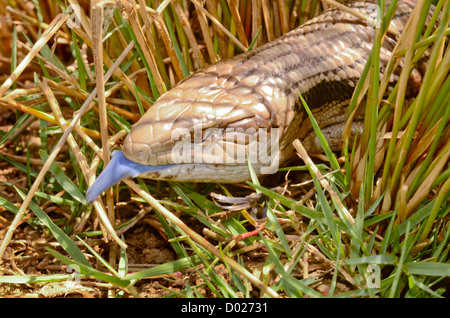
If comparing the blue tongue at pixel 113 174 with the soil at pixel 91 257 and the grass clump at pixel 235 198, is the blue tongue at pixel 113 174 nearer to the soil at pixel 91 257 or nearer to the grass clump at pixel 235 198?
the grass clump at pixel 235 198

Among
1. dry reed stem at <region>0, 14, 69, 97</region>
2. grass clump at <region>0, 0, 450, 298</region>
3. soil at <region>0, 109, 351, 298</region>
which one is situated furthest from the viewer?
dry reed stem at <region>0, 14, 69, 97</region>

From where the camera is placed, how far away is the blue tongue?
5.30ft

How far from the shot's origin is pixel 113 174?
1621 mm

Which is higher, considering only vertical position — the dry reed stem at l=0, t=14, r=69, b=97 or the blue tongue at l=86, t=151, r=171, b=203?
the dry reed stem at l=0, t=14, r=69, b=97

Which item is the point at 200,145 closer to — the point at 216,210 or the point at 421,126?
the point at 216,210

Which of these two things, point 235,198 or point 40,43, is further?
point 40,43

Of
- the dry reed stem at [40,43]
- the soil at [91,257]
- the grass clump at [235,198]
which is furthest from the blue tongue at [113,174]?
the dry reed stem at [40,43]

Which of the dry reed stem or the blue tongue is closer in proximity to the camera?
the blue tongue

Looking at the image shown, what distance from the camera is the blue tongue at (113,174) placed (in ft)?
5.30

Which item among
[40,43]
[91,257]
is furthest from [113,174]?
[40,43]

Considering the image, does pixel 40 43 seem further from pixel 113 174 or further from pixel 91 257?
pixel 91 257

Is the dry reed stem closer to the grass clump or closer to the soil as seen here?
the grass clump

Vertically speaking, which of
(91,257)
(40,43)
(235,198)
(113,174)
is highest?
(40,43)

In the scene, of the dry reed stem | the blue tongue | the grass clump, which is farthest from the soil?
the dry reed stem
